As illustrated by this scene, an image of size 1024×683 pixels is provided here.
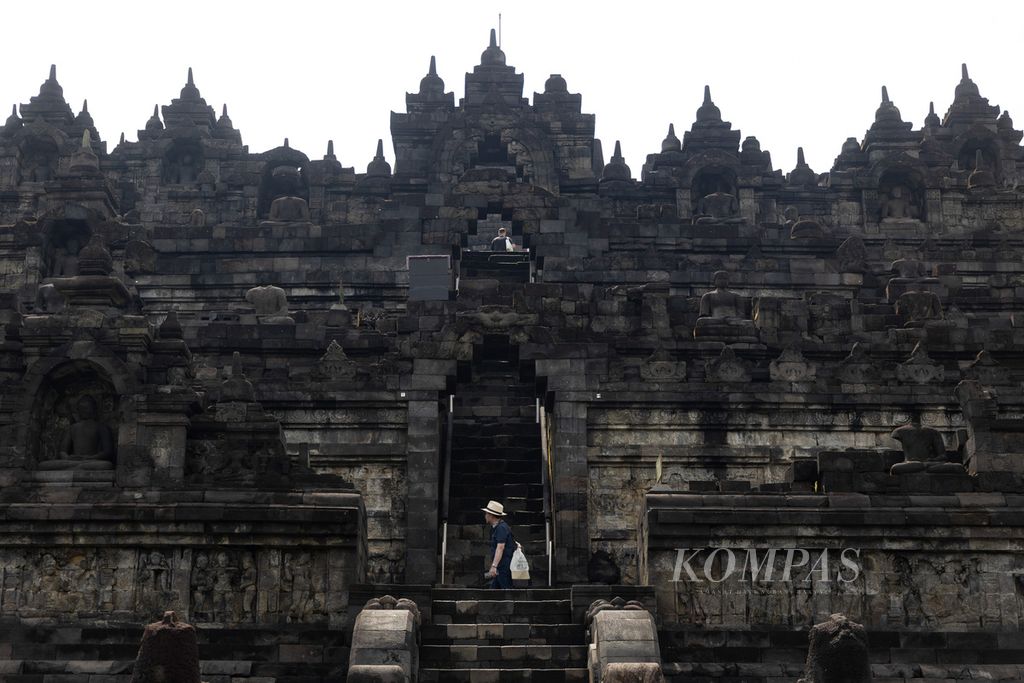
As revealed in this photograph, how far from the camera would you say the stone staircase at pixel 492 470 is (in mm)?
32281

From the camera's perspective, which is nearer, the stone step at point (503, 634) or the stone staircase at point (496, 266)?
the stone step at point (503, 634)

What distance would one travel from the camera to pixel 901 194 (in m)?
53.0

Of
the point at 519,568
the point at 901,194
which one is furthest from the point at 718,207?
the point at 519,568

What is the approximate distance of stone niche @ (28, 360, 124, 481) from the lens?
28234 mm

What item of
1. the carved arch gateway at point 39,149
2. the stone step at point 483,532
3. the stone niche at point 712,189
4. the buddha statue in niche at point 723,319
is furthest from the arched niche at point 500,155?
the stone step at point 483,532

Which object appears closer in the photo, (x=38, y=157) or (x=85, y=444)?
(x=85, y=444)

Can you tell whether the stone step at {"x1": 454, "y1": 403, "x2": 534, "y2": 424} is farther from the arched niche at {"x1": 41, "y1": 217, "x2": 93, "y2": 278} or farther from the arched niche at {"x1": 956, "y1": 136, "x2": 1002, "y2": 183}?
the arched niche at {"x1": 956, "y1": 136, "x2": 1002, "y2": 183}

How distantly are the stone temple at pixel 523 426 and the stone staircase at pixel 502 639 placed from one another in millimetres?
58

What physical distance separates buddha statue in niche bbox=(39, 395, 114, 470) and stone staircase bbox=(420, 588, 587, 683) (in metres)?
5.69

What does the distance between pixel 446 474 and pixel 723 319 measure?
692 cm

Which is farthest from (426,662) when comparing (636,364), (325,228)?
(325,228)

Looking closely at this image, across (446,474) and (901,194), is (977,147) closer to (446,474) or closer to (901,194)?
(901,194)

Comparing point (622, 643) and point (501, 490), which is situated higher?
point (501, 490)

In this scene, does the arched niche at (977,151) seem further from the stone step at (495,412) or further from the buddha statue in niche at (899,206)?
the stone step at (495,412)
